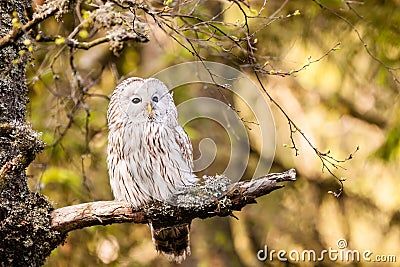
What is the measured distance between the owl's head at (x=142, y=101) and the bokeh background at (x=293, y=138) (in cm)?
126

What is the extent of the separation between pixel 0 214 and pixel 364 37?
10.3ft

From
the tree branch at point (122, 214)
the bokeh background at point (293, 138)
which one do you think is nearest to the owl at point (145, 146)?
the tree branch at point (122, 214)

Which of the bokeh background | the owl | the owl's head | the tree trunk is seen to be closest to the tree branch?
the tree trunk

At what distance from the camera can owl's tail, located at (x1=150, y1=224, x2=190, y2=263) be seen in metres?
3.80

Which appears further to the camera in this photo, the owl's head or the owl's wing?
the owl's wing

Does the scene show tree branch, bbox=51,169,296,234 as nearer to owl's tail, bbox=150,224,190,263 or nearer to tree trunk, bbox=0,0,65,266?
tree trunk, bbox=0,0,65,266

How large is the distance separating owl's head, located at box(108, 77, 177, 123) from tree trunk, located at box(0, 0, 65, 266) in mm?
562

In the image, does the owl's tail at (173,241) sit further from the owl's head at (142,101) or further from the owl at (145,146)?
the owl's head at (142,101)

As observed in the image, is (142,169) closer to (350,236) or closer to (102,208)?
(102,208)

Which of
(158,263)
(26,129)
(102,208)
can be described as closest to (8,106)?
(26,129)

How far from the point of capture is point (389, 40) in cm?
501

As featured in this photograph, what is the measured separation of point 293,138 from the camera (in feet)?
19.3

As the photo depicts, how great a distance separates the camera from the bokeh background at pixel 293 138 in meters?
5.23

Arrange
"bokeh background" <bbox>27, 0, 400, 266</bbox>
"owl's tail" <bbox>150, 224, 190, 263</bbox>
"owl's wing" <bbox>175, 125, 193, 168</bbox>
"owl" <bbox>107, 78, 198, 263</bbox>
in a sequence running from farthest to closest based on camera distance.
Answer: "bokeh background" <bbox>27, 0, 400, 266</bbox> → "owl's wing" <bbox>175, 125, 193, 168</bbox> → "owl's tail" <bbox>150, 224, 190, 263</bbox> → "owl" <bbox>107, 78, 198, 263</bbox>
